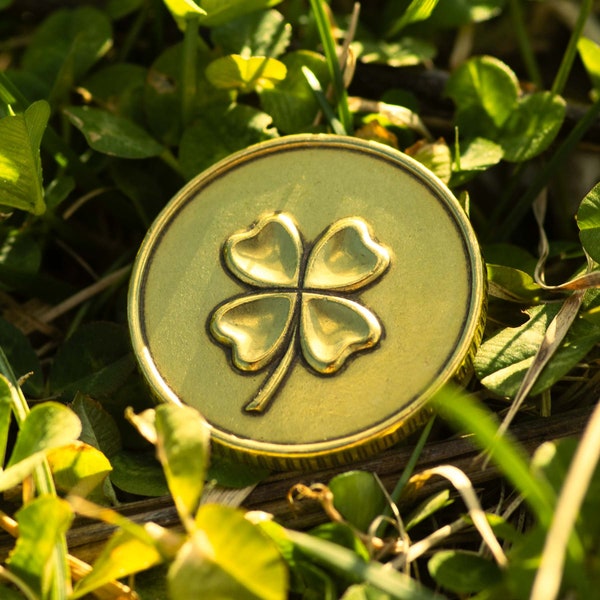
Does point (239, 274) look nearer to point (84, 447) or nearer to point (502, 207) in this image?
point (84, 447)

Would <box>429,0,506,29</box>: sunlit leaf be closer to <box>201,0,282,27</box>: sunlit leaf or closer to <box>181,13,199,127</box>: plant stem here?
<box>201,0,282,27</box>: sunlit leaf

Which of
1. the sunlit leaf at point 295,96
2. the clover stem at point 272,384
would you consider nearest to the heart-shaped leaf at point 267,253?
the clover stem at point 272,384

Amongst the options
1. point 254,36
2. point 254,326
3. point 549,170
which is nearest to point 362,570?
point 254,326

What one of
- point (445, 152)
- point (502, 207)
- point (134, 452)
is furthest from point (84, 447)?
point (502, 207)

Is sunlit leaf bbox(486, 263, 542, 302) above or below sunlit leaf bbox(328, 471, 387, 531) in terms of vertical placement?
above

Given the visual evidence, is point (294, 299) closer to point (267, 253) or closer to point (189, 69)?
point (267, 253)

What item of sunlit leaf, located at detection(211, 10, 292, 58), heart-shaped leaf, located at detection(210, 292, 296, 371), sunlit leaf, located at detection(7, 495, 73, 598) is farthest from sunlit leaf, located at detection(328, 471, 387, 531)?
sunlit leaf, located at detection(211, 10, 292, 58)
